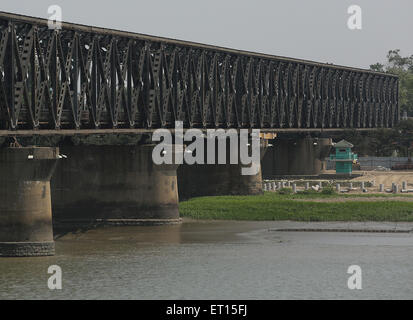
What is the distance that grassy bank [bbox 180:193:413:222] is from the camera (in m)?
110

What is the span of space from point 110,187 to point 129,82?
9.61 m

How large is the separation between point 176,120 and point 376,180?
1767 inches

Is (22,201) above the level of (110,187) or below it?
above

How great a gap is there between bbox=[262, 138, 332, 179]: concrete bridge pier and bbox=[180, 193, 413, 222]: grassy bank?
43429 mm

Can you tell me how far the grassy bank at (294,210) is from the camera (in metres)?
110

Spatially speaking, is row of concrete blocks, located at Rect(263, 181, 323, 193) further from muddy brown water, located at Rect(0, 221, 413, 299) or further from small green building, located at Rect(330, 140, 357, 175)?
muddy brown water, located at Rect(0, 221, 413, 299)

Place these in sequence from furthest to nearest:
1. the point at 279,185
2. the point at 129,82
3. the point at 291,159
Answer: the point at 291,159 < the point at 279,185 < the point at 129,82

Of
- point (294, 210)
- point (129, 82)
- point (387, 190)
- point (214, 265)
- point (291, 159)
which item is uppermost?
point (129, 82)

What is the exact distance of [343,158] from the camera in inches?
6363

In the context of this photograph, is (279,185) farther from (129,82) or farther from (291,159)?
(129,82)

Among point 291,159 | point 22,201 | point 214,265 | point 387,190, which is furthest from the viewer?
point 291,159

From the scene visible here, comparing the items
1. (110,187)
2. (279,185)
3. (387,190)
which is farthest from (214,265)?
(279,185)
